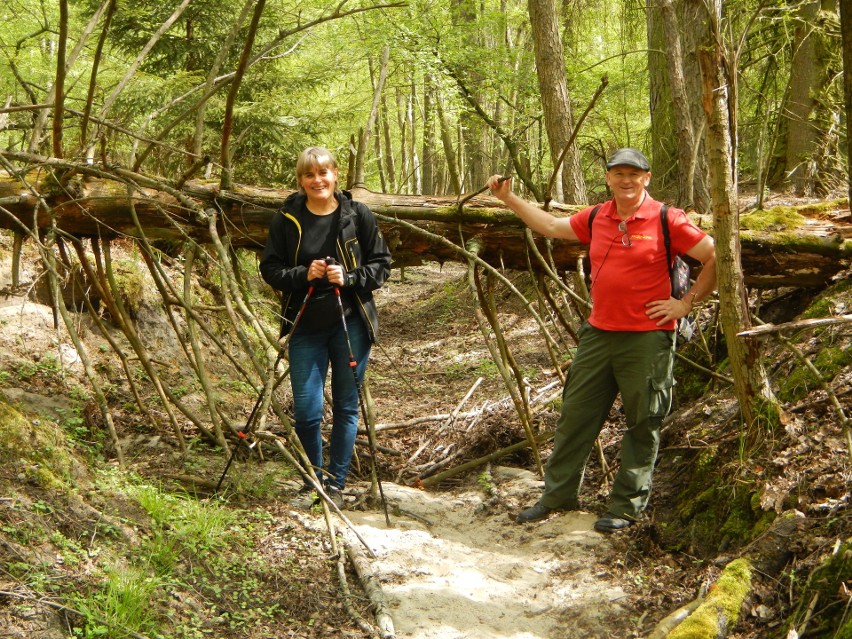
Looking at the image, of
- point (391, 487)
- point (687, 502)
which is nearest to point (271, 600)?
point (391, 487)

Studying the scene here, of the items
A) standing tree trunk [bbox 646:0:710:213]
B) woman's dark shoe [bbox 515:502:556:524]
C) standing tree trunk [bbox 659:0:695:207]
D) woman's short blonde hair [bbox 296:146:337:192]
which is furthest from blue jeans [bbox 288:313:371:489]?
standing tree trunk [bbox 659:0:695:207]

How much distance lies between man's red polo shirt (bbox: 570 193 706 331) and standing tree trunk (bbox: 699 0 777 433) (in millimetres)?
181

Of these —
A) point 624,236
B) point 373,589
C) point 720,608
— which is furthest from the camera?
point 624,236

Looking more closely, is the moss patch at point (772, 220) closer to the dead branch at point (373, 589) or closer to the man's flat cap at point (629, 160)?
the man's flat cap at point (629, 160)

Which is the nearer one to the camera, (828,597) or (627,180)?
(828,597)

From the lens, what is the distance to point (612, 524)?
3971 mm

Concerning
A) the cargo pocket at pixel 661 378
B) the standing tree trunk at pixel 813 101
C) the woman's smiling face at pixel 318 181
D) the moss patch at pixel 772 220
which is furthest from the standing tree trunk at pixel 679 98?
the woman's smiling face at pixel 318 181

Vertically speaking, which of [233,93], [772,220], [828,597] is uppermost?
[233,93]

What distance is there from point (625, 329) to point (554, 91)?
423cm

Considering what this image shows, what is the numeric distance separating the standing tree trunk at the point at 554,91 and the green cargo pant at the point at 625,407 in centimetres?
369

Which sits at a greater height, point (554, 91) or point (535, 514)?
point (554, 91)

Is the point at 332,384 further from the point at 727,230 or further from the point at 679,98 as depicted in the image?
the point at 679,98

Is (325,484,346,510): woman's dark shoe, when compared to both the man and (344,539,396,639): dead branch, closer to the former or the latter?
(344,539,396,639): dead branch

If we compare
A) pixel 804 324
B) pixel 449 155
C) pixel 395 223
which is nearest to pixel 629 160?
pixel 804 324
